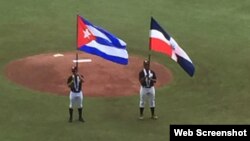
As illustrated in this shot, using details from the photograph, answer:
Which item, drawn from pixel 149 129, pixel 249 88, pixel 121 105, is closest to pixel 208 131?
pixel 149 129

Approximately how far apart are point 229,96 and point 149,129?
15.4 ft

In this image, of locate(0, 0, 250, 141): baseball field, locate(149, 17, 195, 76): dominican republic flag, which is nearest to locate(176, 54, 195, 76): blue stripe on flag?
locate(149, 17, 195, 76): dominican republic flag

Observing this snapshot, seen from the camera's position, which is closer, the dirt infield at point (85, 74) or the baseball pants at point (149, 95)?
the baseball pants at point (149, 95)

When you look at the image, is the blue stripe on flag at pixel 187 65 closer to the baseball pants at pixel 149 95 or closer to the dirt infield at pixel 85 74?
the baseball pants at pixel 149 95

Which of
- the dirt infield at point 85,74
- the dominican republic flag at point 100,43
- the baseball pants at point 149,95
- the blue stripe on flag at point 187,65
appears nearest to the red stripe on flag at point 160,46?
the blue stripe on flag at point 187,65

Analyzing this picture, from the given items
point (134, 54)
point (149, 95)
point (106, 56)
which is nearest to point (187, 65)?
point (149, 95)

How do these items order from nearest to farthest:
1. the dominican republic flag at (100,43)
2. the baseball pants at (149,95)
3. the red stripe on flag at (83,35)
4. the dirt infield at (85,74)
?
the dominican republic flag at (100,43), the red stripe on flag at (83,35), the baseball pants at (149,95), the dirt infield at (85,74)

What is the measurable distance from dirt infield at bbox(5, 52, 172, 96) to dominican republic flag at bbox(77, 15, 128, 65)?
138 inches

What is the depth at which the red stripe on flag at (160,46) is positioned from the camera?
869 inches

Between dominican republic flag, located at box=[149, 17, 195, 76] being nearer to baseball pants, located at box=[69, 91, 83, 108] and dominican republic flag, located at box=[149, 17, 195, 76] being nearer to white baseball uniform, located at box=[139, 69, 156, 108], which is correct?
white baseball uniform, located at box=[139, 69, 156, 108]

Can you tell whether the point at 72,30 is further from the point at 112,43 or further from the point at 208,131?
the point at 208,131

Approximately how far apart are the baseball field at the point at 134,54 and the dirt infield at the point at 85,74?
0.40m

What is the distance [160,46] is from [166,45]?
0.23m

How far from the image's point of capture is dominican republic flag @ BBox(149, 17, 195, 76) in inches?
853
